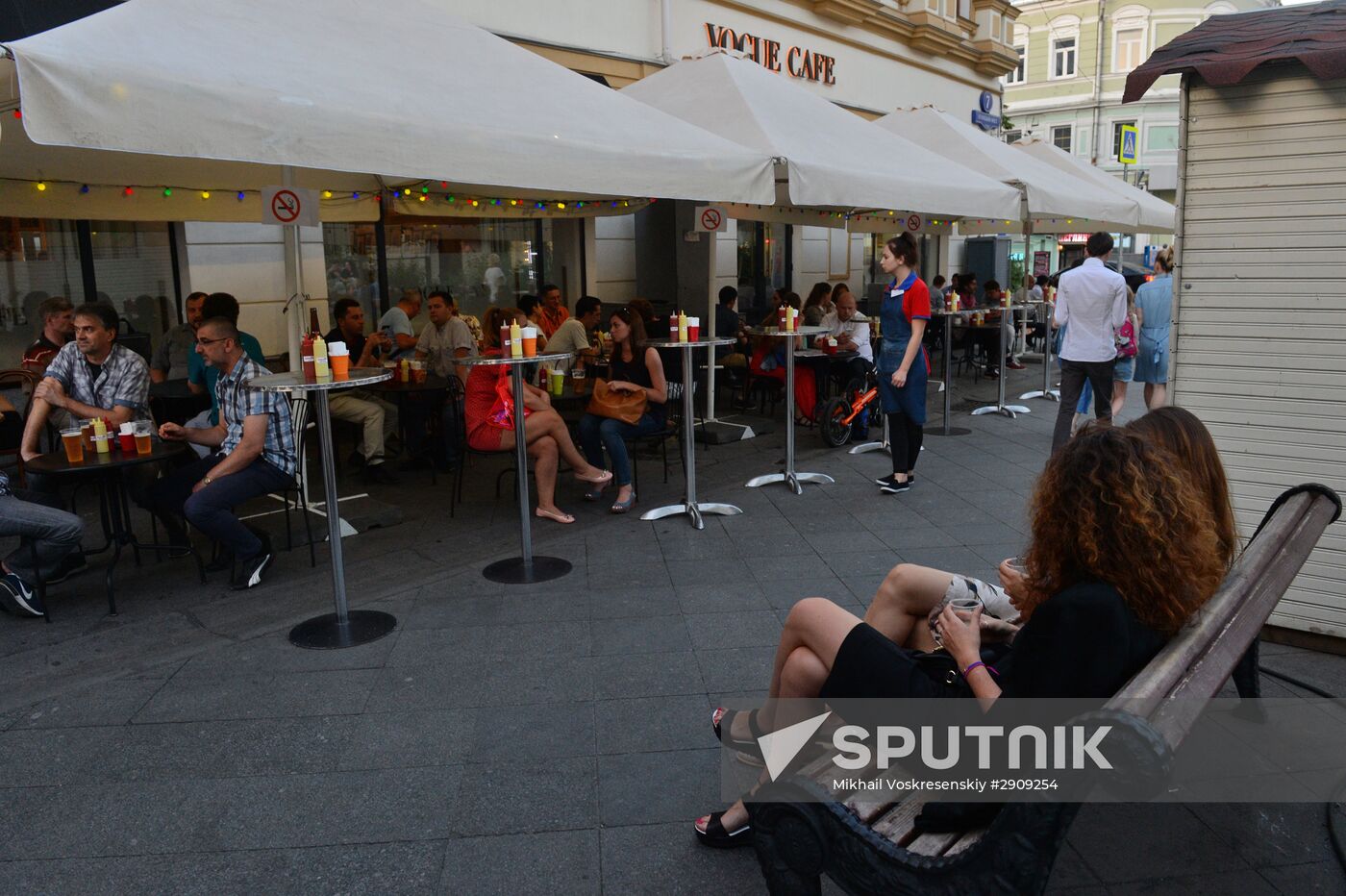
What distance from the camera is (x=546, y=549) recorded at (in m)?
5.82

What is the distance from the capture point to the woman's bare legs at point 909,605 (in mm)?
3066

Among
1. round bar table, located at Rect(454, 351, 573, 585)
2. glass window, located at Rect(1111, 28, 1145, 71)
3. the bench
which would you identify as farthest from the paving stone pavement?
glass window, located at Rect(1111, 28, 1145, 71)

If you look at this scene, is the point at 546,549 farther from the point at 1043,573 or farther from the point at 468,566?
the point at 1043,573

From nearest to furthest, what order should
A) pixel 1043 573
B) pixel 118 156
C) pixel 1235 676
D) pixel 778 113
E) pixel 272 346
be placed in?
pixel 1043 573, pixel 1235 676, pixel 118 156, pixel 778 113, pixel 272 346

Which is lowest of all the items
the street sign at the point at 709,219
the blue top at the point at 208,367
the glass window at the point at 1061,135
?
the blue top at the point at 208,367

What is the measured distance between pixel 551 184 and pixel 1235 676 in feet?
11.6

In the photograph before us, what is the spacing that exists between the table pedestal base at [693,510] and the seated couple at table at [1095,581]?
3724mm

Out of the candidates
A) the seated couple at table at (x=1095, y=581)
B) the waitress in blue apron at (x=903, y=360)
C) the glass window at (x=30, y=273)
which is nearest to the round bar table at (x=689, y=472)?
the waitress in blue apron at (x=903, y=360)

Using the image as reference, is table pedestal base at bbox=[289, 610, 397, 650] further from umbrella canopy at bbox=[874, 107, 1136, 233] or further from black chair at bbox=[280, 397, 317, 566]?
umbrella canopy at bbox=[874, 107, 1136, 233]

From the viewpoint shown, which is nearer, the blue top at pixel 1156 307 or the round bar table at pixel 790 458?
the round bar table at pixel 790 458

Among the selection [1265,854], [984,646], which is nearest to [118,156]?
[984,646]

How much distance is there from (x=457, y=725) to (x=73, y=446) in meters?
2.71

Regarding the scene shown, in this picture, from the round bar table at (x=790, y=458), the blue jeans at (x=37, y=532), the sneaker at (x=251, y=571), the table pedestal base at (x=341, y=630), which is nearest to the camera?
the table pedestal base at (x=341, y=630)

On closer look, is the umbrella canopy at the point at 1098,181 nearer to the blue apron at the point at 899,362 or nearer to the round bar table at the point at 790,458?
the blue apron at the point at 899,362
